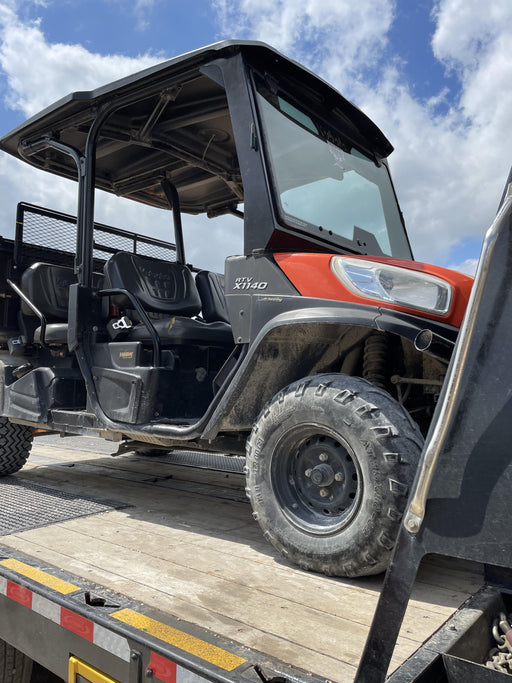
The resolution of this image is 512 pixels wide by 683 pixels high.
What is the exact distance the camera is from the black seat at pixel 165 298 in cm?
356

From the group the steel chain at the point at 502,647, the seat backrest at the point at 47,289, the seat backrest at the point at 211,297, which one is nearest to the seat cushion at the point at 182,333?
the seat backrest at the point at 211,297

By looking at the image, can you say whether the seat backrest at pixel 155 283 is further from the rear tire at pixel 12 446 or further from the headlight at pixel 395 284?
the headlight at pixel 395 284

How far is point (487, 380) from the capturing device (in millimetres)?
1225

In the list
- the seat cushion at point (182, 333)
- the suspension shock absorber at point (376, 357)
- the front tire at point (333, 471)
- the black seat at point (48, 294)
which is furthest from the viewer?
the black seat at point (48, 294)

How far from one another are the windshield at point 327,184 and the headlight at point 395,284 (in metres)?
0.51

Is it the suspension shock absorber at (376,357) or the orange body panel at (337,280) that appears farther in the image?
the suspension shock absorber at (376,357)

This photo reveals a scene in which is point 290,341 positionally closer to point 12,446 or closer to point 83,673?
point 83,673

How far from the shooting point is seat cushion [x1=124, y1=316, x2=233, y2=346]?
352cm

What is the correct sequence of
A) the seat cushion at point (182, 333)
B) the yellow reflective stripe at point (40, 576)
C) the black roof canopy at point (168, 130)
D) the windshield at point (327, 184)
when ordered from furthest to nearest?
1. the seat cushion at point (182, 333)
2. the black roof canopy at point (168, 130)
3. the windshield at point (327, 184)
4. the yellow reflective stripe at point (40, 576)

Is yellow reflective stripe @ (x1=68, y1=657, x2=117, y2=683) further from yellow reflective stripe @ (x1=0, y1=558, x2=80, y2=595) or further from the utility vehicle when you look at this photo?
the utility vehicle

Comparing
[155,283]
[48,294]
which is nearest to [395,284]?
[155,283]

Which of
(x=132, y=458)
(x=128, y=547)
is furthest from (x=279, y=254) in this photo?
(x=132, y=458)

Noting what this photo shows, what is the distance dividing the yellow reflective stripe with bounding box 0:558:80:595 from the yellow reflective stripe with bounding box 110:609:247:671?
0.30m

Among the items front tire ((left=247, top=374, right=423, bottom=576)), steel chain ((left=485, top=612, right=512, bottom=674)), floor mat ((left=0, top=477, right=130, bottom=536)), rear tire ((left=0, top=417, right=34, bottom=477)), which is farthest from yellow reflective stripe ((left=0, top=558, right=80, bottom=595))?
rear tire ((left=0, top=417, right=34, bottom=477))
